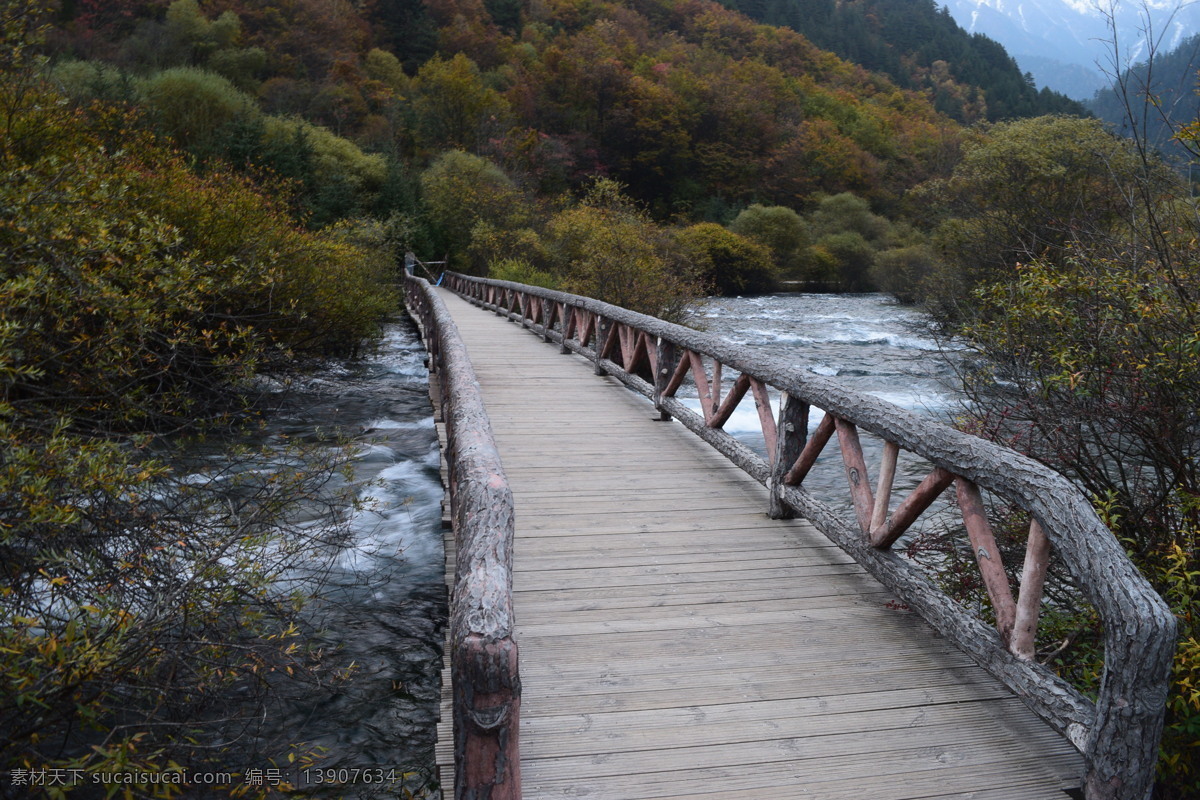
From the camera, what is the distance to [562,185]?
4997 centimetres

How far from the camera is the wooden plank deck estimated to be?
245 centimetres

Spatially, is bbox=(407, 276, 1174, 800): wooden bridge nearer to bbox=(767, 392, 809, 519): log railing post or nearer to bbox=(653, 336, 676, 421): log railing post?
bbox=(767, 392, 809, 519): log railing post

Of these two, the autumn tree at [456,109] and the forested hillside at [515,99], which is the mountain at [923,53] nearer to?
the forested hillside at [515,99]

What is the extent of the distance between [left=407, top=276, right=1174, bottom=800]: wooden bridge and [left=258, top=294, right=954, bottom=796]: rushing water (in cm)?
90

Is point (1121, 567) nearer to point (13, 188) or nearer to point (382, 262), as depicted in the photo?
point (13, 188)

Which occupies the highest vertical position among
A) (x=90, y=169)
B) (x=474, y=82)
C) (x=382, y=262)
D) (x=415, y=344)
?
(x=474, y=82)

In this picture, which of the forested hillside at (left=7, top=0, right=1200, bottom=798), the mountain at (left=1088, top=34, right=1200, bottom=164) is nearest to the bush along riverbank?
the forested hillside at (left=7, top=0, right=1200, bottom=798)

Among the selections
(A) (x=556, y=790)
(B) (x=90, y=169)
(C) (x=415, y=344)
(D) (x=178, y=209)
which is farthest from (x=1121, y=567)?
(C) (x=415, y=344)

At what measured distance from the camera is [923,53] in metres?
96.1

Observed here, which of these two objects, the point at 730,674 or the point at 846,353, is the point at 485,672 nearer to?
the point at 730,674

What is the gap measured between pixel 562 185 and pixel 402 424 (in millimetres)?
41177

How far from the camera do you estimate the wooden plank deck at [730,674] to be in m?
2.45

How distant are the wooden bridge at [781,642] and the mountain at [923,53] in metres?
85.5

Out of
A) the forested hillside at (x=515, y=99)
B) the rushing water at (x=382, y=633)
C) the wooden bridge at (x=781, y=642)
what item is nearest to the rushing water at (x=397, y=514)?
the rushing water at (x=382, y=633)
